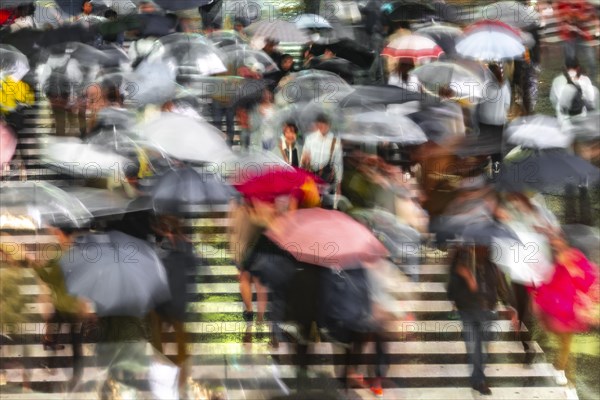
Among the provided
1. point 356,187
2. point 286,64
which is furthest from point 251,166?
point 286,64

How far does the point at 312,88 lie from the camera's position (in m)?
12.8

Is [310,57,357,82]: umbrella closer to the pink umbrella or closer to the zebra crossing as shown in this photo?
the zebra crossing

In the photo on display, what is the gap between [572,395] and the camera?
8695 mm

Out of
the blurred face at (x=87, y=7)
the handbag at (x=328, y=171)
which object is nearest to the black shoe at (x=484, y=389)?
the handbag at (x=328, y=171)

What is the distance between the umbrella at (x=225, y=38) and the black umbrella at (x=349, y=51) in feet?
3.81

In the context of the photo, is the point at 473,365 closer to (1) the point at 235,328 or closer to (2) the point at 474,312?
(2) the point at 474,312

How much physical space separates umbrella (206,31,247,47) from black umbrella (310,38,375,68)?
1.16 m

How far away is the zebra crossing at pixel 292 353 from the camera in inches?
330

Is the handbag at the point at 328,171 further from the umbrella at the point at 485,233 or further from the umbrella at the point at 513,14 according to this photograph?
the umbrella at the point at 513,14

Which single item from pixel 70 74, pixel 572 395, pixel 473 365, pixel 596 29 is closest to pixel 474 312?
pixel 473 365

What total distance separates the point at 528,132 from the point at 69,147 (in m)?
4.90

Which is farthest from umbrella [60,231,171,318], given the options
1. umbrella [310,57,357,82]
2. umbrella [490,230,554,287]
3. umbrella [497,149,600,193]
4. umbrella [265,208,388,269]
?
umbrella [310,57,357,82]

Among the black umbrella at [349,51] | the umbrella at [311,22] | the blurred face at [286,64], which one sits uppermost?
the umbrella at [311,22]

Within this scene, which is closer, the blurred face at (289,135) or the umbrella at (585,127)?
the blurred face at (289,135)
